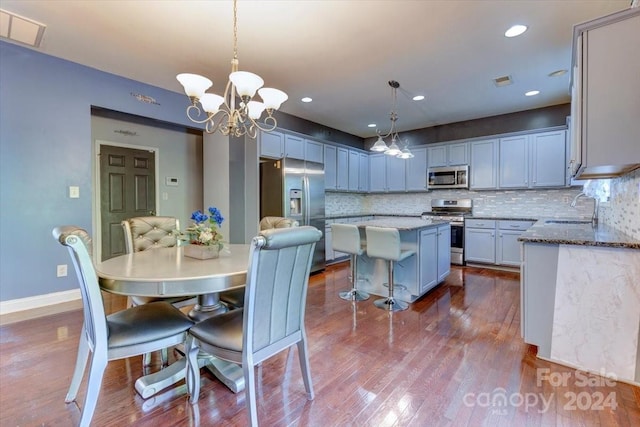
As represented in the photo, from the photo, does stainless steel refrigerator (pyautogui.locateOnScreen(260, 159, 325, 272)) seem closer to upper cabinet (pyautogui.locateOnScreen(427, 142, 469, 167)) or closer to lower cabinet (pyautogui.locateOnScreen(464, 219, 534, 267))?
upper cabinet (pyautogui.locateOnScreen(427, 142, 469, 167))

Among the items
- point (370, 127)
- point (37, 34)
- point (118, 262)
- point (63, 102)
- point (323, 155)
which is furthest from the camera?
point (370, 127)

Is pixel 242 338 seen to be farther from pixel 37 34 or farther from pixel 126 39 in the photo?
pixel 37 34

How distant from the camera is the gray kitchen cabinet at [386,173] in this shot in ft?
20.5

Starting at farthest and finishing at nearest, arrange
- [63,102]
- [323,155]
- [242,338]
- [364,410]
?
1. [323,155]
2. [63,102]
3. [364,410]
4. [242,338]

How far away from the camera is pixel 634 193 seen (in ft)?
6.93

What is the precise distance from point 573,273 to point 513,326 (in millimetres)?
926

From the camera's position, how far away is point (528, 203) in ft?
16.7

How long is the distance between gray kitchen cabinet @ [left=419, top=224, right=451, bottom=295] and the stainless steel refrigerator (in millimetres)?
1754

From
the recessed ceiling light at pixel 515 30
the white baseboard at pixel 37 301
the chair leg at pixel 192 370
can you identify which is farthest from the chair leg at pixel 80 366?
the recessed ceiling light at pixel 515 30

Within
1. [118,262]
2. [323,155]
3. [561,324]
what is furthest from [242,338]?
[323,155]

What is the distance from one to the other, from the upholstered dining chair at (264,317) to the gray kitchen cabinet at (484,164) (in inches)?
187

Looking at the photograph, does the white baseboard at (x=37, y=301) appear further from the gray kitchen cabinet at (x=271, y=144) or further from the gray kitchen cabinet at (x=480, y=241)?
the gray kitchen cabinet at (x=480, y=241)

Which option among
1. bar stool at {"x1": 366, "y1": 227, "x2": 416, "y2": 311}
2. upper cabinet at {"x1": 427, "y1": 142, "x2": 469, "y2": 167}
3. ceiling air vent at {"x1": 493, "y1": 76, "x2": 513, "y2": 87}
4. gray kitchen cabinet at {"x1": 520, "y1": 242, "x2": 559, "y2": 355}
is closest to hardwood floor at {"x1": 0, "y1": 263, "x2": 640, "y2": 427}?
gray kitchen cabinet at {"x1": 520, "y1": 242, "x2": 559, "y2": 355}

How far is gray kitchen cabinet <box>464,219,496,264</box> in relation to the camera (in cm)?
495
